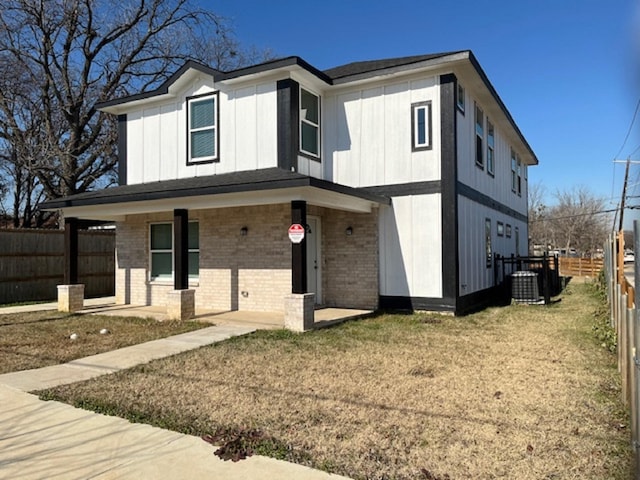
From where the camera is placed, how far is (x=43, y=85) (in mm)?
22578

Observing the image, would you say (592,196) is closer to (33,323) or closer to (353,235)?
(353,235)

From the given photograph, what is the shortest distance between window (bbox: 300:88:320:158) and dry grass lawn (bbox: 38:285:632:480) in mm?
5156

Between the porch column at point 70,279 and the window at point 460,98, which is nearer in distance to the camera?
the window at point 460,98

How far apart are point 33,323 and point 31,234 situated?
19.0 feet

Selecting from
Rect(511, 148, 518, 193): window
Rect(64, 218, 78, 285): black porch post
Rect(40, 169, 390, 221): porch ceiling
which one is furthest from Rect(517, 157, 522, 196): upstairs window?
Rect(64, 218, 78, 285): black porch post

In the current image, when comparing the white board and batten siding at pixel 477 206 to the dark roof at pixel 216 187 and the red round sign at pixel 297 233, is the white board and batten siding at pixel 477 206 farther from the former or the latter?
the red round sign at pixel 297 233

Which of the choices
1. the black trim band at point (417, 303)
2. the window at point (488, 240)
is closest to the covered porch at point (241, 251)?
the black trim band at point (417, 303)

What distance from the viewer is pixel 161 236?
1309cm

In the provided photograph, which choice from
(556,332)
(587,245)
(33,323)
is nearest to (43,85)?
(33,323)

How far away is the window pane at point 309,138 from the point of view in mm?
11611

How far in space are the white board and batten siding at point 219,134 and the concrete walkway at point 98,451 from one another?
7.43 metres

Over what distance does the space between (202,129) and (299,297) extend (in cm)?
577

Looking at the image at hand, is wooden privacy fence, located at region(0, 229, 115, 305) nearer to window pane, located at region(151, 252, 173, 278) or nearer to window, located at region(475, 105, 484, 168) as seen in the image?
window pane, located at region(151, 252, 173, 278)

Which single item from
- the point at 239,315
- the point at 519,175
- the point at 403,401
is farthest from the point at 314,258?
the point at 519,175
